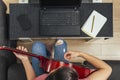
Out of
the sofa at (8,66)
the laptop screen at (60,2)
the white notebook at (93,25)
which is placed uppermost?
the laptop screen at (60,2)

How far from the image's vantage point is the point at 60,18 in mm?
1448

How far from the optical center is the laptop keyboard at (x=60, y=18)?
144 cm

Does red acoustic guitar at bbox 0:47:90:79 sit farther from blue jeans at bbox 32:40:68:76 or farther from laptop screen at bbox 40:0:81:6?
laptop screen at bbox 40:0:81:6

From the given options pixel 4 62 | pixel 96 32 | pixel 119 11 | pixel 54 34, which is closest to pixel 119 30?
pixel 119 11

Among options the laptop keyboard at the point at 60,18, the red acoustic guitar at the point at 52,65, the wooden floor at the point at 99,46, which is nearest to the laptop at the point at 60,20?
the laptop keyboard at the point at 60,18

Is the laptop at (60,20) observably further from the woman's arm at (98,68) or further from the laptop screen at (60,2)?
the woman's arm at (98,68)

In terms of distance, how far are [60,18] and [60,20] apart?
0.01 metres

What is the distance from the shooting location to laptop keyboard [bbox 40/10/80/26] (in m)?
1.44

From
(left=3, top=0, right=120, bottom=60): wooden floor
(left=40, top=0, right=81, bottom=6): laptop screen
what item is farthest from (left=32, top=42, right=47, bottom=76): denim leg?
(left=3, top=0, right=120, bottom=60): wooden floor

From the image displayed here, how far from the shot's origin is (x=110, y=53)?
1.78m

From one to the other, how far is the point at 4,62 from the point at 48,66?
296mm

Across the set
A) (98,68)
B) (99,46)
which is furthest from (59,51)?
(99,46)

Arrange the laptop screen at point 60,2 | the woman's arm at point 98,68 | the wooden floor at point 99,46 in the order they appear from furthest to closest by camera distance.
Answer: the wooden floor at point 99,46
the laptop screen at point 60,2
the woman's arm at point 98,68

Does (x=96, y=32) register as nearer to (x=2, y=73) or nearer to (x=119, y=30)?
(x=119, y=30)
